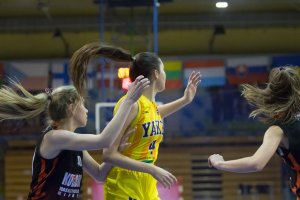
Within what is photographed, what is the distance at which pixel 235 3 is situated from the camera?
48.9ft

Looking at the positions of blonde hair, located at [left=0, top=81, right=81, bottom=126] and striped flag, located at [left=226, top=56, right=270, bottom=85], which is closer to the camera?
blonde hair, located at [left=0, top=81, right=81, bottom=126]

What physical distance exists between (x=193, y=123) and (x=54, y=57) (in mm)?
4295

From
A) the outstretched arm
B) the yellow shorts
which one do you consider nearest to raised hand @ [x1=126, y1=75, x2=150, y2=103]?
the yellow shorts

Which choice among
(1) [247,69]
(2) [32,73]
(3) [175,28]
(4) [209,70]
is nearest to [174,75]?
(4) [209,70]

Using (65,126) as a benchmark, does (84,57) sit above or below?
above

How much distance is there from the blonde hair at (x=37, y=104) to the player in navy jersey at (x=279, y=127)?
3.27 feet

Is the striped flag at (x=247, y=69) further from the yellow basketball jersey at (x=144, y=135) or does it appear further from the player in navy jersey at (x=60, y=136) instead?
the player in navy jersey at (x=60, y=136)

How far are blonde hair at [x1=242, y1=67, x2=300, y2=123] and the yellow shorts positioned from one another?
35.9 inches

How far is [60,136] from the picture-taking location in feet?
11.9

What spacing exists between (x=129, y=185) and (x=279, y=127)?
1.14 meters

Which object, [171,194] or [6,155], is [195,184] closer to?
[171,194]

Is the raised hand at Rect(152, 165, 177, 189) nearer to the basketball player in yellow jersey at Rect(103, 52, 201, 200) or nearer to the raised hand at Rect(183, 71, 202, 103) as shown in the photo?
the basketball player in yellow jersey at Rect(103, 52, 201, 200)

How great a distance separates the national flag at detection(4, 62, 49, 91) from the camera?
1435 centimetres

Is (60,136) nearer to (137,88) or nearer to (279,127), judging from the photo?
(137,88)
